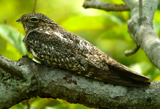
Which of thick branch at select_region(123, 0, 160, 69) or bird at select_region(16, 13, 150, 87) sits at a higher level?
thick branch at select_region(123, 0, 160, 69)

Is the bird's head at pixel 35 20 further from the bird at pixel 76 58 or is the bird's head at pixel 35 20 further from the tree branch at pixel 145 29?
the tree branch at pixel 145 29

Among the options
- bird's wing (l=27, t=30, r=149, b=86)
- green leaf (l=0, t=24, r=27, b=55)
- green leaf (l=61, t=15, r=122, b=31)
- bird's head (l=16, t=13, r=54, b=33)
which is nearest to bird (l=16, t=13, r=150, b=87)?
bird's wing (l=27, t=30, r=149, b=86)

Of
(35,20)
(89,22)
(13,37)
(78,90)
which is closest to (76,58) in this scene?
(78,90)

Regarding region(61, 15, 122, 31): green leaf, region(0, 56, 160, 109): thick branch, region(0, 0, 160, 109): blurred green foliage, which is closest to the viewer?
region(0, 56, 160, 109): thick branch

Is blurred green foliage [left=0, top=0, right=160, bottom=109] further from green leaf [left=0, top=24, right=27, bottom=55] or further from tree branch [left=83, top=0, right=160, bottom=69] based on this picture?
tree branch [left=83, top=0, right=160, bottom=69]

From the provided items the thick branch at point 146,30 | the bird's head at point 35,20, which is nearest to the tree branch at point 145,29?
the thick branch at point 146,30

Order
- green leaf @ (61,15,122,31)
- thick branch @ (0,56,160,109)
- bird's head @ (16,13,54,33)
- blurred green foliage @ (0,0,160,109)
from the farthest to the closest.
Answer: green leaf @ (61,15,122,31) < blurred green foliage @ (0,0,160,109) < bird's head @ (16,13,54,33) < thick branch @ (0,56,160,109)
